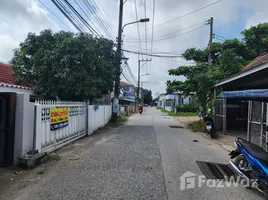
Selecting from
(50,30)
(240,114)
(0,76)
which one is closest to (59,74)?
(50,30)

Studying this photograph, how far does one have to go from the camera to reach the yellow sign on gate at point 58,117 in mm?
6367

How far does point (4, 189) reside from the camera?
375 cm

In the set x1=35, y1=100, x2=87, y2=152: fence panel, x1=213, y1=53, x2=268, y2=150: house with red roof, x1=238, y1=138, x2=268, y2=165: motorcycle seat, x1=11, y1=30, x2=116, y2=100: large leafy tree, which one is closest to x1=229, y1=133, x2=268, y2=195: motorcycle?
x1=238, y1=138, x2=268, y2=165: motorcycle seat

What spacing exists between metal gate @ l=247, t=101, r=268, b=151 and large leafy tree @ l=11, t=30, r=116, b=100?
6577 millimetres

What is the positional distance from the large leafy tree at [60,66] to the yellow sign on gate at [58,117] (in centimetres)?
217

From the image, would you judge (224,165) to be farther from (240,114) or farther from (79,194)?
(240,114)

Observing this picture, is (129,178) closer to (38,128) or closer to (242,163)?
(242,163)

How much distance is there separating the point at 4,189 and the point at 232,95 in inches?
353

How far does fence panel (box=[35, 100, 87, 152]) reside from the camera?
5668mm

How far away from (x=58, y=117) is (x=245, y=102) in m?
10.9

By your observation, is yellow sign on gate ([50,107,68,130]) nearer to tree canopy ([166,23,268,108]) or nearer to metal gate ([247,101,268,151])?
metal gate ([247,101,268,151])

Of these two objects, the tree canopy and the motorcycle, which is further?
the tree canopy

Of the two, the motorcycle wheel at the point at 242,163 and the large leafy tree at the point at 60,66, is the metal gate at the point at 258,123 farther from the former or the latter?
the large leafy tree at the point at 60,66

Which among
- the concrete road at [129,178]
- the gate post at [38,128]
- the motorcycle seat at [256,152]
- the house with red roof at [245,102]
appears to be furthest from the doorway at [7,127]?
the house with red roof at [245,102]
